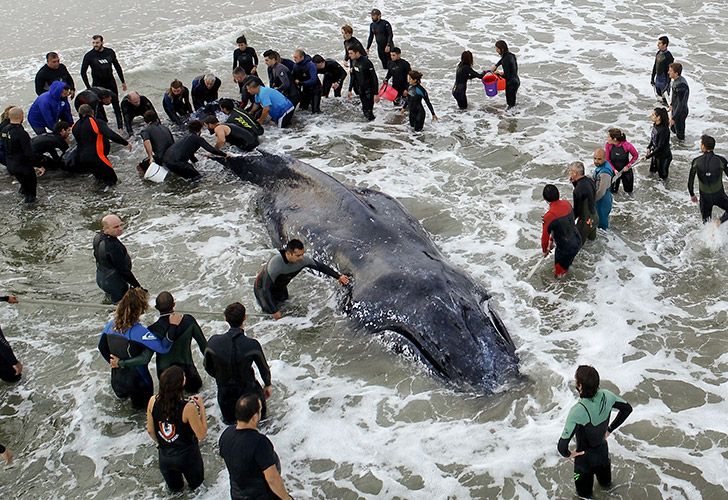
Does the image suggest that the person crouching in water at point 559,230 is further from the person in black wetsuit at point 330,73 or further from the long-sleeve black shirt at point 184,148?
the person in black wetsuit at point 330,73

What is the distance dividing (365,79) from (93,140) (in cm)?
644

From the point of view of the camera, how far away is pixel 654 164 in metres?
13.5

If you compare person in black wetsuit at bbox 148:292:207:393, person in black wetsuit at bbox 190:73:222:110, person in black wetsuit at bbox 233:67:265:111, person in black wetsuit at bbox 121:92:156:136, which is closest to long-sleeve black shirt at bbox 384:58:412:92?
person in black wetsuit at bbox 233:67:265:111

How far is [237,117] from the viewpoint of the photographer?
15.4m

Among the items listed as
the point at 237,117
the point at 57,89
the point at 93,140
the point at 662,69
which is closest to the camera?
the point at 93,140

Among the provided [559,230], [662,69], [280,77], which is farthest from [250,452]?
[662,69]

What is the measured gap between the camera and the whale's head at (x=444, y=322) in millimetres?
8477

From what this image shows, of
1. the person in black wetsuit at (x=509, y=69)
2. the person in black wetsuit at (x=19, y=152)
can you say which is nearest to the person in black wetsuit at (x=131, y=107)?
the person in black wetsuit at (x=19, y=152)

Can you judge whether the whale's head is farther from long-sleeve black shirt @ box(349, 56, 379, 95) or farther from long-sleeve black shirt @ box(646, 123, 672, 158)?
long-sleeve black shirt @ box(349, 56, 379, 95)

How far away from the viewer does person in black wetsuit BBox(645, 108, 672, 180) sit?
12.7 meters

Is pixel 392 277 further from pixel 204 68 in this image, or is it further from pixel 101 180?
pixel 204 68

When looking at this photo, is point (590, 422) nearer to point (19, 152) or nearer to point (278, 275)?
point (278, 275)

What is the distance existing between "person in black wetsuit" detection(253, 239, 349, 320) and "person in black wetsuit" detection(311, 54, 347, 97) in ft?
29.4

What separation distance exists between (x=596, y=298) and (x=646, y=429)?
2747 millimetres
